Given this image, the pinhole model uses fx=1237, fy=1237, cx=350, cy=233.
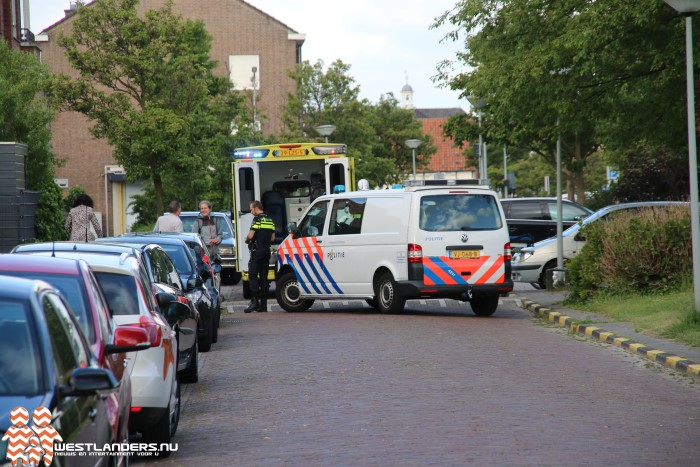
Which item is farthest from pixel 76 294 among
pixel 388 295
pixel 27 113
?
pixel 27 113

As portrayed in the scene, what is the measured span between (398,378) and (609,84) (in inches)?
443

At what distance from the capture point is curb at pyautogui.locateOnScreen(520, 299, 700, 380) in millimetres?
12844

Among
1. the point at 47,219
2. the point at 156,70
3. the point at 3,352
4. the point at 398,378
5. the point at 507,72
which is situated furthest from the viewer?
the point at 156,70

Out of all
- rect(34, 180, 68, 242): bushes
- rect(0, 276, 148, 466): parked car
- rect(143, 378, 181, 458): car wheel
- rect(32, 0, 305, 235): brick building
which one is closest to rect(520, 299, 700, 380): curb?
rect(143, 378, 181, 458): car wheel

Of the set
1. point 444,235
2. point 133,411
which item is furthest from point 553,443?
point 444,235

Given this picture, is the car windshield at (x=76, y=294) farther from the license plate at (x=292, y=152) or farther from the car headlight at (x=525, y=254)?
the car headlight at (x=525, y=254)

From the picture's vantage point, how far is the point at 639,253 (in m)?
19.9

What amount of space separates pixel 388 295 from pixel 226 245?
11582 mm

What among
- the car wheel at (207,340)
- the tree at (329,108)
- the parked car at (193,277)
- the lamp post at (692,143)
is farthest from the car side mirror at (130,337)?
the tree at (329,108)

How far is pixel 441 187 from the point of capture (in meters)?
20.1

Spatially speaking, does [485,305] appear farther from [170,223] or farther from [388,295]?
[170,223]

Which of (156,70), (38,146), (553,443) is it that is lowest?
(553,443)

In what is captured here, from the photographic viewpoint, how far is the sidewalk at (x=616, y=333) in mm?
13289

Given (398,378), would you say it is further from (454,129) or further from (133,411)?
(454,129)
